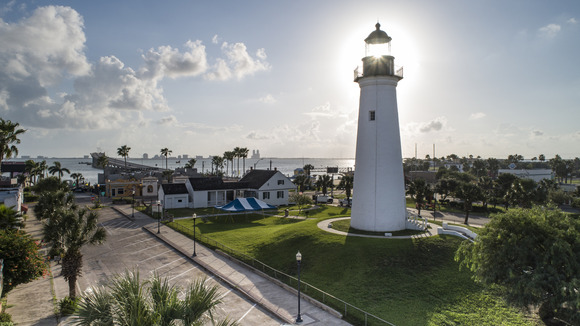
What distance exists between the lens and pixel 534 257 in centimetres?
1382

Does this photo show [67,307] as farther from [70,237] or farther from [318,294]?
[318,294]

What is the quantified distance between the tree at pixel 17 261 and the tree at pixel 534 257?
22.1m

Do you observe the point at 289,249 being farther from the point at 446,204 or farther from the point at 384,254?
A: the point at 446,204

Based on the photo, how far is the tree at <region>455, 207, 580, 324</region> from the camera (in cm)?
1280

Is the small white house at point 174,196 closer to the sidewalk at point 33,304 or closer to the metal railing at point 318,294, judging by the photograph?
the metal railing at point 318,294

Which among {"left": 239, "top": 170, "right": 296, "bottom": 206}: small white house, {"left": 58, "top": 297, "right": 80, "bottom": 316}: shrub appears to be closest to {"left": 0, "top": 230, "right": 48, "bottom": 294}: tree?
{"left": 58, "top": 297, "right": 80, "bottom": 316}: shrub

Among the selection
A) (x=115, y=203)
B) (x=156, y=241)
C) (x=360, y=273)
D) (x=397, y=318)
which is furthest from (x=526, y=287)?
(x=115, y=203)

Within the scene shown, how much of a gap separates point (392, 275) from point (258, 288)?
797 cm

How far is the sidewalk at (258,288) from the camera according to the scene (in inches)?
614

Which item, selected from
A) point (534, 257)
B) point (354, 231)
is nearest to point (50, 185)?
point (354, 231)

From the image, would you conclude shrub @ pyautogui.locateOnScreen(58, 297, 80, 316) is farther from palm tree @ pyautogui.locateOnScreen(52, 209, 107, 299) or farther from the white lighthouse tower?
the white lighthouse tower

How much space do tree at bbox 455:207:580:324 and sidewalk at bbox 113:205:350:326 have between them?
24.4 ft

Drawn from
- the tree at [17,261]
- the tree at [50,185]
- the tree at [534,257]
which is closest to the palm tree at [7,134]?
the tree at [50,185]

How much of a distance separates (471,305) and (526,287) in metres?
3.88
